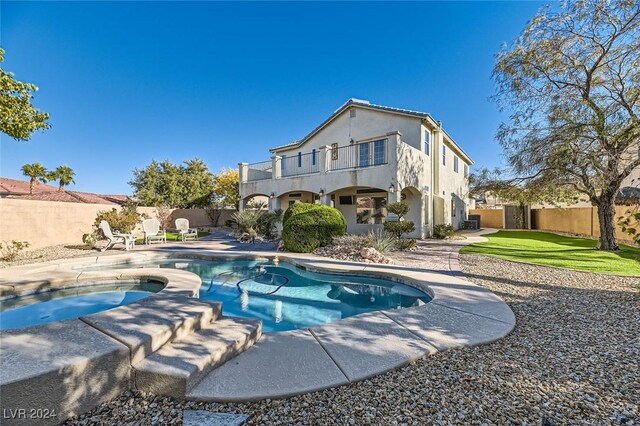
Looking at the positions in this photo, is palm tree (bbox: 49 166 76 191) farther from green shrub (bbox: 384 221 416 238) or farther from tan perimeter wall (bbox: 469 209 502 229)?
tan perimeter wall (bbox: 469 209 502 229)

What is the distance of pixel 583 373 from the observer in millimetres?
2885

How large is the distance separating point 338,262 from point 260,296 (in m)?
3.19

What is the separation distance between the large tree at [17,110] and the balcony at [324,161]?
1146 centimetres

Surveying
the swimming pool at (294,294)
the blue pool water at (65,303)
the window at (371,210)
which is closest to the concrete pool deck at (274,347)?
the swimming pool at (294,294)

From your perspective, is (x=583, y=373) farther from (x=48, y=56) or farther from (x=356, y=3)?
(x=48, y=56)

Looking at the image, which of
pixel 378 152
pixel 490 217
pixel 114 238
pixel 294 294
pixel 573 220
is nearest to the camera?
pixel 294 294

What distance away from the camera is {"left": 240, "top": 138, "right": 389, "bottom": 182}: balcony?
1623 cm

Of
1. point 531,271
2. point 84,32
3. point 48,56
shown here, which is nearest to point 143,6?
point 84,32

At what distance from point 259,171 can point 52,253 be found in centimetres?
1255

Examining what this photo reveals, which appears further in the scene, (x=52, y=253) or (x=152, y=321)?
(x=52, y=253)

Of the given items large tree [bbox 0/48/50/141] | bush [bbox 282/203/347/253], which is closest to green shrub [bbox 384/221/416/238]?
bush [bbox 282/203/347/253]

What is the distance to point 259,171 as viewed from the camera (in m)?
21.2

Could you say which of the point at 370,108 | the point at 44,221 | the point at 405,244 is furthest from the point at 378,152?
the point at 44,221

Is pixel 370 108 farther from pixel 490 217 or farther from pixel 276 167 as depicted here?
pixel 490 217
